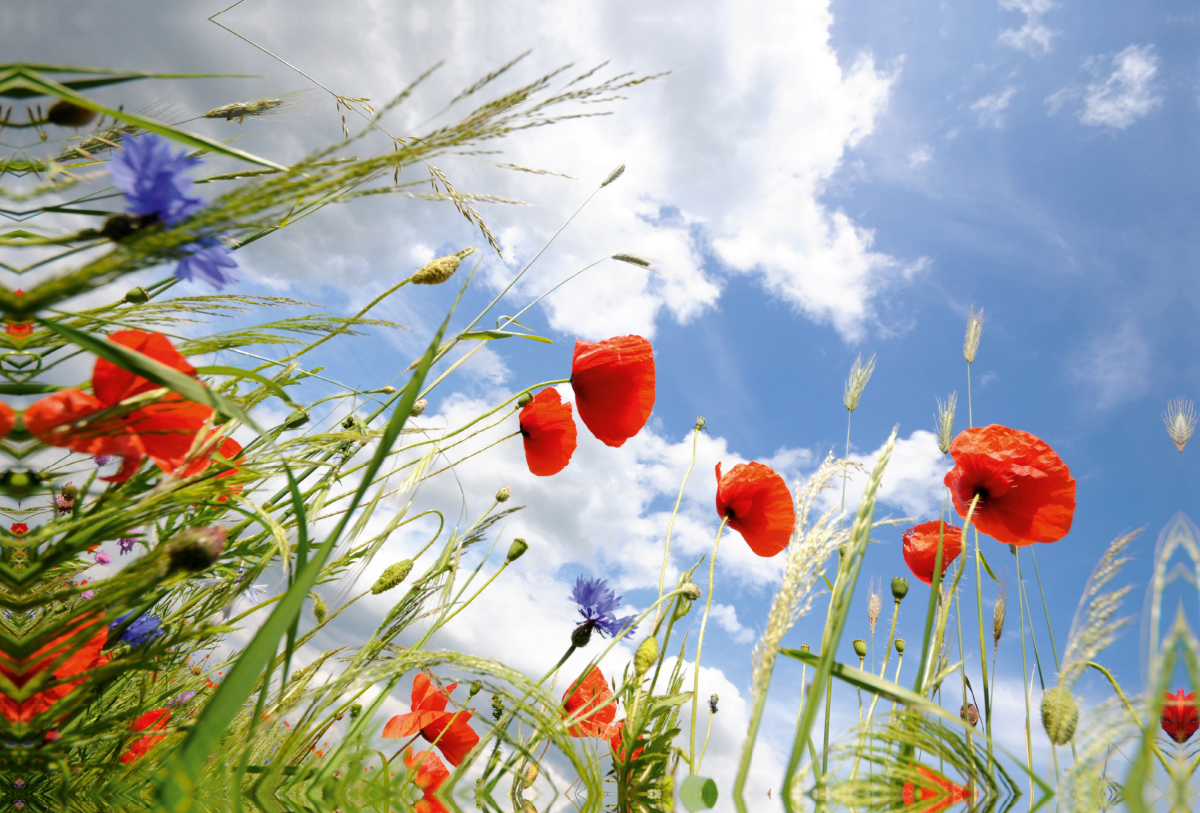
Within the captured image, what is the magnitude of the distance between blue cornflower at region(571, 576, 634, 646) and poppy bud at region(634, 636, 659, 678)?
34 centimetres

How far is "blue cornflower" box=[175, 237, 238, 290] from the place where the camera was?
1.61 feet

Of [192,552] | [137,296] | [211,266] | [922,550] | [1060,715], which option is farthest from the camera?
[922,550]

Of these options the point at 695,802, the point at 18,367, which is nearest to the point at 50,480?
the point at 18,367

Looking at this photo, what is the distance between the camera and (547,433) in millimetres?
1486

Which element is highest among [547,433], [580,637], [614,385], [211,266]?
[614,385]

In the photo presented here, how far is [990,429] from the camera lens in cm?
120

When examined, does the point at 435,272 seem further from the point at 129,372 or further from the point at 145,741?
the point at 145,741

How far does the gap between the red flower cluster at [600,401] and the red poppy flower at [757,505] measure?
273 millimetres

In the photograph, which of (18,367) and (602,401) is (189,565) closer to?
(18,367)

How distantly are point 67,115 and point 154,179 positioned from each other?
4.1 inches

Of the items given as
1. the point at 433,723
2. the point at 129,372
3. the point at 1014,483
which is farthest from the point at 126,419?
the point at 1014,483

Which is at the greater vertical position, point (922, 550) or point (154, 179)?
point (922, 550)

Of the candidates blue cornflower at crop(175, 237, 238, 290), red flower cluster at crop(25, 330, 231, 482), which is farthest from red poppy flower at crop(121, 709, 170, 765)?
blue cornflower at crop(175, 237, 238, 290)

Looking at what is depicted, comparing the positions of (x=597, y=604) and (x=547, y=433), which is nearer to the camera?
(x=597, y=604)
